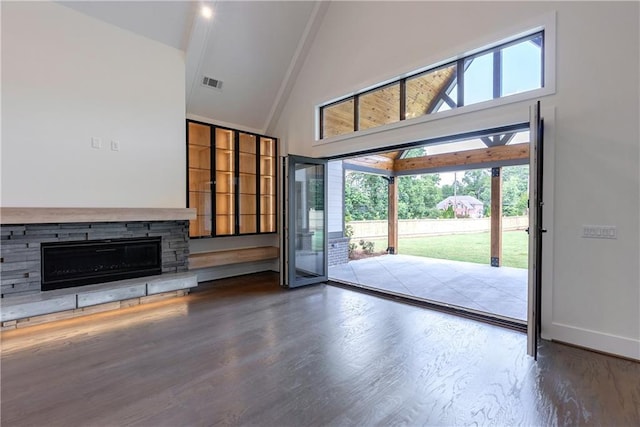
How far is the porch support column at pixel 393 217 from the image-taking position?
29.9ft

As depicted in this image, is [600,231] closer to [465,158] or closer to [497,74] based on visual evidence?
[497,74]

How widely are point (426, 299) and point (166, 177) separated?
4258mm

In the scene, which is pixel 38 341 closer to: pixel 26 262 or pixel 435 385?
pixel 26 262

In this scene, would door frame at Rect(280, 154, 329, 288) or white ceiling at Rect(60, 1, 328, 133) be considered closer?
→ white ceiling at Rect(60, 1, 328, 133)

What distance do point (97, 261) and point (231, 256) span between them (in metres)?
1.97

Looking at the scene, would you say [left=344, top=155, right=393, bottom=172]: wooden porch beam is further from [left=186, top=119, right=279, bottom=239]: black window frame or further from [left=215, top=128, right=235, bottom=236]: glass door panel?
[left=215, top=128, right=235, bottom=236]: glass door panel

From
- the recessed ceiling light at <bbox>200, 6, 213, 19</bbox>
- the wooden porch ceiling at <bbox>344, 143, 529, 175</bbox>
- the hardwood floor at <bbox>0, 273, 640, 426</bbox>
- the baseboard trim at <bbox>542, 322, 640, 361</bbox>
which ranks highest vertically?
the recessed ceiling light at <bbox>200, 6, 213, 19</bbox>

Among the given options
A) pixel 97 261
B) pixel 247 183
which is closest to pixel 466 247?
pixel 247 183

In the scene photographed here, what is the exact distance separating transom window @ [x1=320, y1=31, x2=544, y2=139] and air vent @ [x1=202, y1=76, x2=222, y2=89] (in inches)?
79.2

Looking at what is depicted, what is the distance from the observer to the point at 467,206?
11.2 metres

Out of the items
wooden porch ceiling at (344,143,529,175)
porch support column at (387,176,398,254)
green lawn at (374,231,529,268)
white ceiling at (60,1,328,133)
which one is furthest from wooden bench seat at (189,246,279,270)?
green lawn at (374,231,529,268)

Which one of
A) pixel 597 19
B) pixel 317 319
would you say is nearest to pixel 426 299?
pixel 317 319

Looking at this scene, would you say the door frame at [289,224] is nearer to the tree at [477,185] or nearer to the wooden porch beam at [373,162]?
the wooden porch beam at [373,162]

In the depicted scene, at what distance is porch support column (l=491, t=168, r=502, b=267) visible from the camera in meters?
6.90
